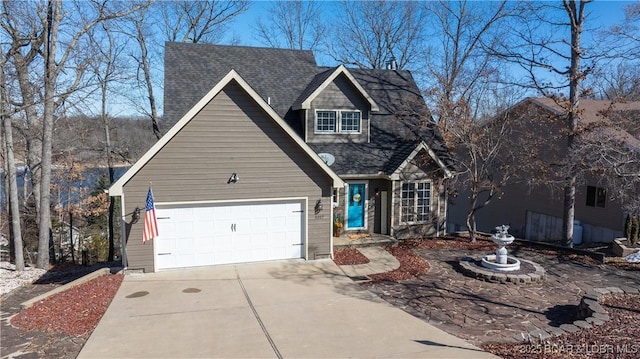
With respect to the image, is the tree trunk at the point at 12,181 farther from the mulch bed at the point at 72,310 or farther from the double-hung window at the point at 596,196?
the double-hung window at the point at 596,196

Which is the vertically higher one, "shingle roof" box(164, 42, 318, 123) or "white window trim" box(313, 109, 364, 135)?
"shingle roof" box(164, 42, 318, 123)

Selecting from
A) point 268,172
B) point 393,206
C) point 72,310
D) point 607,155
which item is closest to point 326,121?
point 393,206

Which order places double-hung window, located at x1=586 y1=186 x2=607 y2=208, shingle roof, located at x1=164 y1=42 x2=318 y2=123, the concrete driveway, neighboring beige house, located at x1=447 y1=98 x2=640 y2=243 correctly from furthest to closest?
1. double-hung window, located at x1=586 y1=186 x2=607 y2=208
2. neighboring beige house, located at x1=447 y1=98 x2=640 y2=243
3. shingle roof, located at x1=164 y1=42 x2=318 y2=123
4. the concrete driveway

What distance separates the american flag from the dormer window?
794 cm

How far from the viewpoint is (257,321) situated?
9.48 meters

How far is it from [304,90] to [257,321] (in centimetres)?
1224

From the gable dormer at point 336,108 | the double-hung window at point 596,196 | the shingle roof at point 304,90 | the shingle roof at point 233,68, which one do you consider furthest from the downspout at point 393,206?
the double-hung window at point 596,196

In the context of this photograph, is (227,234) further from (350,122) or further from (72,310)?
(350,122)

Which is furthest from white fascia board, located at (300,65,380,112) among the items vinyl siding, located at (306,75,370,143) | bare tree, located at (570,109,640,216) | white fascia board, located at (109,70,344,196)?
bare tree, located at (570,109,640,216)

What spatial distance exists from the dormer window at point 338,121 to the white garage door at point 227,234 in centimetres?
500

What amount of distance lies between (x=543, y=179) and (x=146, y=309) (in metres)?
14.9

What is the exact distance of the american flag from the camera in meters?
12.0

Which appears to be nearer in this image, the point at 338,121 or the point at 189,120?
the point at 189,120

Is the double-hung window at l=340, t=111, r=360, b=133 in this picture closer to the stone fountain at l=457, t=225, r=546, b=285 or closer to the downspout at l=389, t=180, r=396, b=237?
the downspout at l=389, t=180, r=396, b=237
